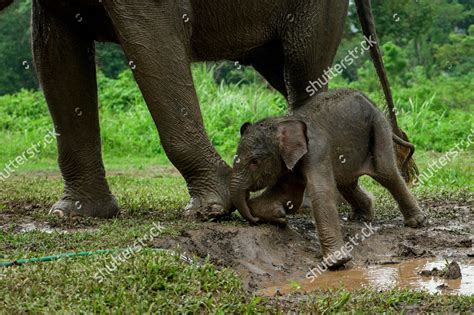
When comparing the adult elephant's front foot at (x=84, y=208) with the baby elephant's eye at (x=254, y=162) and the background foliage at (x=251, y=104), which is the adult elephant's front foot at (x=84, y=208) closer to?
the baby elephant's eye at (x=254, y=162)

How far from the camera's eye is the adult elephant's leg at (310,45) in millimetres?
6496

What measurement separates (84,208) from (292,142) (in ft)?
6.48

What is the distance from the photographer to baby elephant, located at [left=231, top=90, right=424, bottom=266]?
500 cm

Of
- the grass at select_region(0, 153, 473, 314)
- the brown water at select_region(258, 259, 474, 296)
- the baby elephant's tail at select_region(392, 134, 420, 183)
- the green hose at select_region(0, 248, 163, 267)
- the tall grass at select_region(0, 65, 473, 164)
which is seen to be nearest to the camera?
the grass at select_region(0, 153, 473, 314)

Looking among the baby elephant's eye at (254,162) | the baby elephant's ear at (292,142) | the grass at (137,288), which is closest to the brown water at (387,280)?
the grass at (137,288)

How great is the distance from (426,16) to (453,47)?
1.61m

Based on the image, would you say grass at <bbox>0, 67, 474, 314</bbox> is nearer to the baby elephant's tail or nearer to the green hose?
the green hose

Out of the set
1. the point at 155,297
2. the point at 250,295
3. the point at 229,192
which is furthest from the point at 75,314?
the point at 229,192

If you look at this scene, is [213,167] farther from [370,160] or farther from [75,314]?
[75,314]

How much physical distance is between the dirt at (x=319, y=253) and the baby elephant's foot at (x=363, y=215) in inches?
3.5

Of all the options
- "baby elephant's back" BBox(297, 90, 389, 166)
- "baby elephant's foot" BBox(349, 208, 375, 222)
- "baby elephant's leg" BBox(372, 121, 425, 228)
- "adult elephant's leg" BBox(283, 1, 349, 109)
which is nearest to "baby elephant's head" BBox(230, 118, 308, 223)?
"baby elephant's back" BBox(297, 90, 389, 166)

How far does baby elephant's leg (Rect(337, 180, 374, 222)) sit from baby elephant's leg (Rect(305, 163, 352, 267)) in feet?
3.37

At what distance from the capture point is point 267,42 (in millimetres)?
6598

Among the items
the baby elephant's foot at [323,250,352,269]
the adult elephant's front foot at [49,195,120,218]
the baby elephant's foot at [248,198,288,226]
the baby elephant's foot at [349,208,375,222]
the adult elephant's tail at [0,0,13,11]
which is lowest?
the baby elephant's foot at [349,208,375,222]
